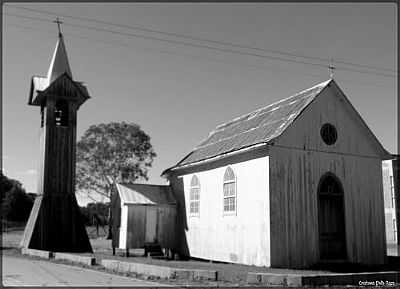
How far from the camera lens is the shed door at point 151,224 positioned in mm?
25312

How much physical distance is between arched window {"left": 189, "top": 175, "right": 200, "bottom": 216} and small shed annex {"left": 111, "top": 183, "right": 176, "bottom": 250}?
1.71 meters

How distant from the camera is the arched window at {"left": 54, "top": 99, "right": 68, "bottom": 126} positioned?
2847 cm

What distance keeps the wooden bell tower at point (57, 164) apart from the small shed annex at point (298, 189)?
26.6ft

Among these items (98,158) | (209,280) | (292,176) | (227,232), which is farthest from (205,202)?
(98,158)

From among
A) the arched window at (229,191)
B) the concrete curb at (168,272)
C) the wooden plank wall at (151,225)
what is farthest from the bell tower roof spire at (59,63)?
the concrete curb at (168,272)

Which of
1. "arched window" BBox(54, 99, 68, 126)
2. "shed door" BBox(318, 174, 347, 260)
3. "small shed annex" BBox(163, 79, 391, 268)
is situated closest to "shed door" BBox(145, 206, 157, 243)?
"small shed annex" BBox(163, 79, 391, 268)

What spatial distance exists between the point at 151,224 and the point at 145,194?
178 centimetres

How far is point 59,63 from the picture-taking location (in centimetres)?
2916

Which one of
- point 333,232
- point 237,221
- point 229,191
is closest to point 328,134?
point 333,232

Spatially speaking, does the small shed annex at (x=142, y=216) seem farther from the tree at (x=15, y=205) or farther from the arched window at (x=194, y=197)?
the tree at (x=15, y=205)

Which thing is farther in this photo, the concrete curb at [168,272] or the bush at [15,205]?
the bush at [15,205]

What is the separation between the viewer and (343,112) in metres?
21.7

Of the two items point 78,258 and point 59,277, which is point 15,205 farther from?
point 59,277

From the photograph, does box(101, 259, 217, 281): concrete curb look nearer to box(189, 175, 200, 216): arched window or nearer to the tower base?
box(189, 175, 200, 216): arched window
